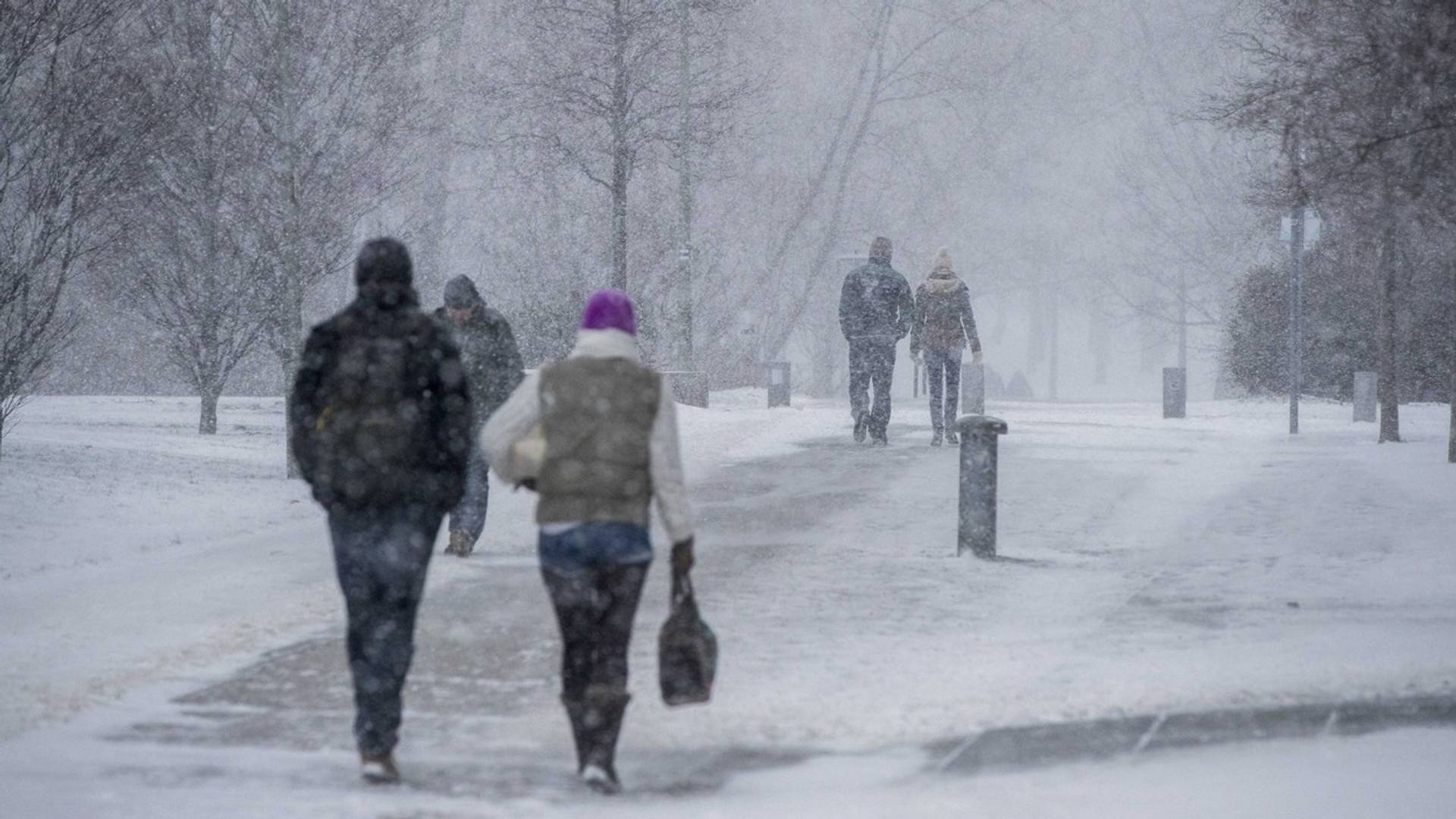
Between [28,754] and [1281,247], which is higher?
[1281,247]

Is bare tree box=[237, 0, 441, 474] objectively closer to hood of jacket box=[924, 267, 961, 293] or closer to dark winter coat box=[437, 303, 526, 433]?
hood of jacket box=[924, 267, 961, 293]

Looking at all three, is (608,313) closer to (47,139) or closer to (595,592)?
(595,592)

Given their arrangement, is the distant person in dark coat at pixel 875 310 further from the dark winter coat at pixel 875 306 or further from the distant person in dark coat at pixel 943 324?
the distant person in dark coat at pixel 943 324

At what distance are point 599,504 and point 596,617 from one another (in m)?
0.40

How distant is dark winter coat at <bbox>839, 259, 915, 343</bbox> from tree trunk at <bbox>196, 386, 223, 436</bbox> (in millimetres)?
7513

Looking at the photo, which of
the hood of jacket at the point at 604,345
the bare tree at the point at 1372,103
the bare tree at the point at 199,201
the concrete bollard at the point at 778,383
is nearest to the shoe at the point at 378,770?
the hood of jacket at the point at 604,345

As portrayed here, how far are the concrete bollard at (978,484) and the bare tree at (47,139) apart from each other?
26.8 ft

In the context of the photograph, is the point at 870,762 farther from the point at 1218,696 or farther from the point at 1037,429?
the point at 1037,429

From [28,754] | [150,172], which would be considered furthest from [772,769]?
[150,172]

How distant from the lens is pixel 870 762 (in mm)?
6895

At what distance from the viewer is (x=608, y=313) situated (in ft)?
21.5

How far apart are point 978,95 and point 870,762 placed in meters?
47.8

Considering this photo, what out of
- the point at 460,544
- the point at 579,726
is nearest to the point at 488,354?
the point at 460,544

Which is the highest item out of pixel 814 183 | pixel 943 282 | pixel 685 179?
pixel 814 183
